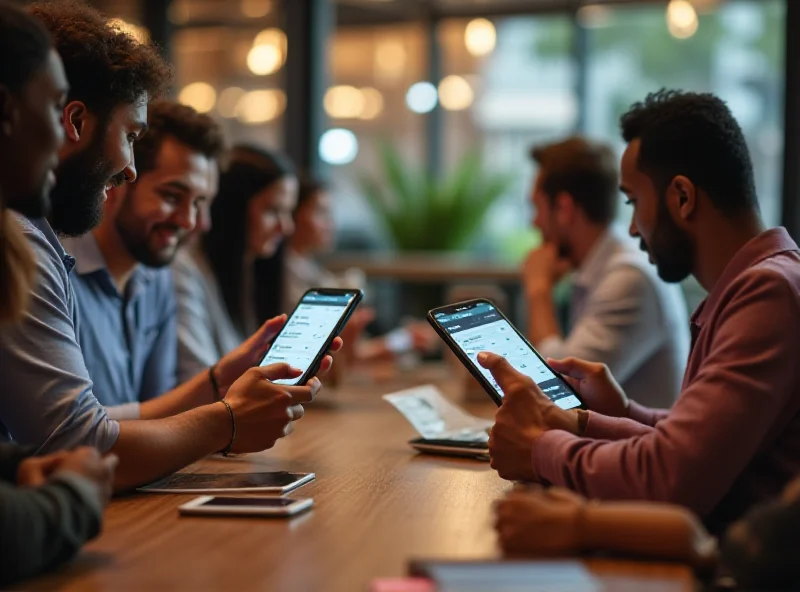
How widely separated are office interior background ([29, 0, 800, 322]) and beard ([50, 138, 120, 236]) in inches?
126

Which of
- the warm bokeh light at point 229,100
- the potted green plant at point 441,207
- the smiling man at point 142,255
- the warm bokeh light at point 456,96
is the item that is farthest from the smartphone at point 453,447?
the warm bokeh light at point 456,96

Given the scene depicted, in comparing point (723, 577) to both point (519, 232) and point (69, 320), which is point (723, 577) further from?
point (519, 232)

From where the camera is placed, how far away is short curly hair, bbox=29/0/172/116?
184 centimetres

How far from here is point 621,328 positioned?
2918 millimetres

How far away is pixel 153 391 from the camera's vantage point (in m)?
2.65

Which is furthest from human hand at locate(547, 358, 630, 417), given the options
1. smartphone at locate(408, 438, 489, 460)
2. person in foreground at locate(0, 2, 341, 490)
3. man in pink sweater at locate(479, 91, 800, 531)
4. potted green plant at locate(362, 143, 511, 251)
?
potted green plant at locate(362, 143, 511, 251)

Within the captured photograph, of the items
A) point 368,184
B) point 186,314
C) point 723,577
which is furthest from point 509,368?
point 368,184

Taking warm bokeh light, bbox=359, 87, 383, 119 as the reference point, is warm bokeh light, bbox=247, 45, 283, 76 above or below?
above

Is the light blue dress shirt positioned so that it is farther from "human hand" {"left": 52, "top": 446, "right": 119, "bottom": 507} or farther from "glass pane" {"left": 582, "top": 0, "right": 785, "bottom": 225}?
"glass pane" {"left": 582, "top": 0, "right": 785, "bottom": 225}

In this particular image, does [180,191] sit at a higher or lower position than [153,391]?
higher

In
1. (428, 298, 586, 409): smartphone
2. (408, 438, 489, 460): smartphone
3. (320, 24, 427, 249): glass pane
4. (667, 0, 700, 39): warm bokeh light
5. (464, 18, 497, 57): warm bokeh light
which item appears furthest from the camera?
(320, 24, 427, 249): glass pane

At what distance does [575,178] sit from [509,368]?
1713mm

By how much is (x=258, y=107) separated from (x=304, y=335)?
5878 mm

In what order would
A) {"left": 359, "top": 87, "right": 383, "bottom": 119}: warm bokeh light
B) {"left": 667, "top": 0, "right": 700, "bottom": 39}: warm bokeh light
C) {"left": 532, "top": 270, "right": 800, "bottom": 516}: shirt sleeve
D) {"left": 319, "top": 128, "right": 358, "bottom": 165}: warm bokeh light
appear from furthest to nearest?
{"left": 359, "top": 87, "right": 383, "bottom": 119}: warm bokeh light, {"left": 319, "top": 128, "right": 358, "bottom": 165}: warm bokeh light, {"left": 667, "top": 0, "right": 700, "bottom": 39}: warm bokeh light, {"left": 532, "top": 270, "right": 800, "bottom": 516}: shirt sleeve
